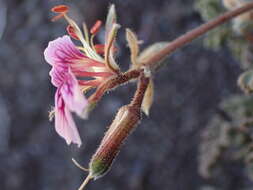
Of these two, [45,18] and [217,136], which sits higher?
[45,18]

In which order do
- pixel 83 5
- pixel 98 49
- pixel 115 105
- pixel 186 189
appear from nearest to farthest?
pixel 98 49
pixel 186 189
pixel 115 105
pixel 83 5

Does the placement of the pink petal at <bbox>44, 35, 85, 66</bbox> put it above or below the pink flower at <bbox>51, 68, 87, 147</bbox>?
above

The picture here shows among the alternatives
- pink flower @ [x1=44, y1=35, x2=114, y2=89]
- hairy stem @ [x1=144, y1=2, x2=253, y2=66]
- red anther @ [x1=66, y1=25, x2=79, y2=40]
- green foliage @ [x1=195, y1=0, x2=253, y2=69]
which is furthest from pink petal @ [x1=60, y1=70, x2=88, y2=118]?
green foliage @ [x1=195, y1=0, x2=253, y2=69]

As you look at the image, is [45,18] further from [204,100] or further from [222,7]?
[222,7]

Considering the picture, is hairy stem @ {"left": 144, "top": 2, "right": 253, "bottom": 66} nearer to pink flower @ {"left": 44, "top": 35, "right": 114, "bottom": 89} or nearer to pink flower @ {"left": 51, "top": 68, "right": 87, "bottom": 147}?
pink flower @ {"left": 44, "top": 35, "right": 114, "bottom": 89}

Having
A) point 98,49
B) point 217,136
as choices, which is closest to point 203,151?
point 217,136

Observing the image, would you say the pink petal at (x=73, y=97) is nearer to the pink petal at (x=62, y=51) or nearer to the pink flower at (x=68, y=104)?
the pink flower at (x=68, y=104)

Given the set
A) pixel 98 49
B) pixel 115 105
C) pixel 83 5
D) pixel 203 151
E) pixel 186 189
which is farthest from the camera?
pixel 83 5

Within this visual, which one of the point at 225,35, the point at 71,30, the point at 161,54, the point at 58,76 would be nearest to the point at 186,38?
the point at 161,54
